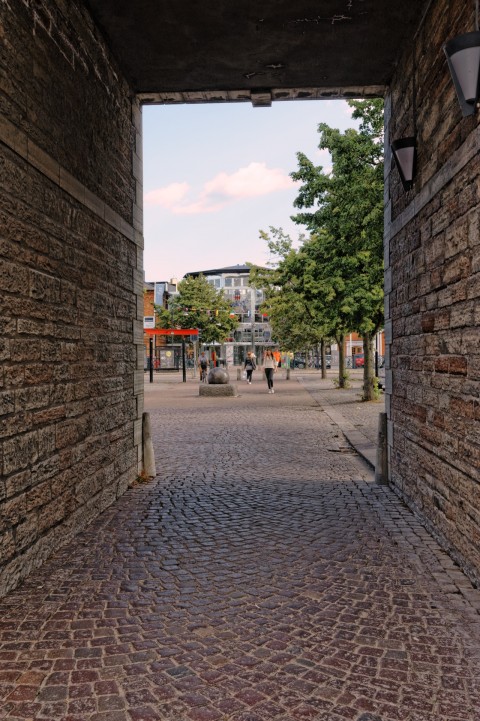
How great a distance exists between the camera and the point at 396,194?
6.36 m

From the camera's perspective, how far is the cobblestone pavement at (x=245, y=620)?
7.95ft

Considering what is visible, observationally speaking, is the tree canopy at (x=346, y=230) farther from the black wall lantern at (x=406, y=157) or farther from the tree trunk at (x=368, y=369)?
the black wall lantern at (x=406, y=157)

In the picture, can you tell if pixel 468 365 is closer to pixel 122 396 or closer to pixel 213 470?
pixel 122 396

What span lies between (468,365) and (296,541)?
1958mm

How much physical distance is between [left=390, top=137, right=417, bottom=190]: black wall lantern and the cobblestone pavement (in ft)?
10.7

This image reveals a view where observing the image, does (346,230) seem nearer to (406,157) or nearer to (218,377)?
(406,157)

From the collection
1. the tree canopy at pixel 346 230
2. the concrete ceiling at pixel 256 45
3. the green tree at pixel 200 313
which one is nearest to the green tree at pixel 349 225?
the tree canopy at pixel 346 230

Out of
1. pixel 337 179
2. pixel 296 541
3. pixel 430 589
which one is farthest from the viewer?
pixel 337 179

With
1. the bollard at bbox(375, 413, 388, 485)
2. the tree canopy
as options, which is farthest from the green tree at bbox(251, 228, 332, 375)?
the bollard at bbox(375, 413, 388, 485)

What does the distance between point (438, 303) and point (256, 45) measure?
11.0 ft

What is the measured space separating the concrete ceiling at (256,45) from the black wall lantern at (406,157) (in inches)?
43.4

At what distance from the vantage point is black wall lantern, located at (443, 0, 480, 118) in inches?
131

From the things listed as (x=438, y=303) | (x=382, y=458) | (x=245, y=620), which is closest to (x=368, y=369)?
(x=382, y=458)

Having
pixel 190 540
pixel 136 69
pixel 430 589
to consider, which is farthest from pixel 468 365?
pixel 136 69
